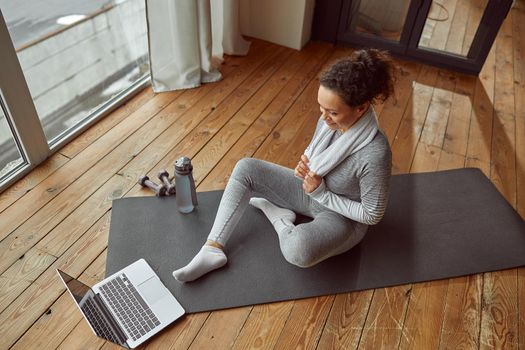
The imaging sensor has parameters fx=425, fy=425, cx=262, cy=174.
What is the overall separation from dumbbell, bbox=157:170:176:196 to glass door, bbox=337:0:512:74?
5.55ft

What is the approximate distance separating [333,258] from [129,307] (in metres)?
0.73

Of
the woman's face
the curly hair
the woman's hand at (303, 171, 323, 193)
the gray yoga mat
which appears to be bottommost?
the gray yoga mat

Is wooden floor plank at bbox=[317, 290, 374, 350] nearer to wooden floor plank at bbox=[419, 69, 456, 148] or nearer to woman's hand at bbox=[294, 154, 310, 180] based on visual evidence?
woman's hand at bbox=[294, 154, 310, 180]

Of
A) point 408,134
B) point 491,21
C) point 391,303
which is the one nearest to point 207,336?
point 391,303

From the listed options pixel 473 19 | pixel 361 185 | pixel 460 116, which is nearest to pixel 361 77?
pixel 361 185

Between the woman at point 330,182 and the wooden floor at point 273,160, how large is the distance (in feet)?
0.67

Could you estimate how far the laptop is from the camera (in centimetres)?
133

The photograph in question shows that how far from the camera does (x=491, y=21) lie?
245cm

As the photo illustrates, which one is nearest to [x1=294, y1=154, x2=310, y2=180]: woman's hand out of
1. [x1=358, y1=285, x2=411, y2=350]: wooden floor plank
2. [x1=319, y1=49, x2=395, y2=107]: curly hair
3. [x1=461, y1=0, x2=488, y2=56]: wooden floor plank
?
[x1=319, y1=49, x2=395, y2=107]: curly hair

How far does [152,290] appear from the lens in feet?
4.73

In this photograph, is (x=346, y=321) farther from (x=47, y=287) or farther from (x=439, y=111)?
(x=439, y=111)

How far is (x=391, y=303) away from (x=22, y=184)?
1545 millimetres

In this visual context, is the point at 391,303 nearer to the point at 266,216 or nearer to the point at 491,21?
the point at 266,216

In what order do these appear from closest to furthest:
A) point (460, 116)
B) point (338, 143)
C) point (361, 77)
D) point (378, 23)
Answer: point (361, 77) < point (338, 143) < point (460, 116) < point (378, 23)
